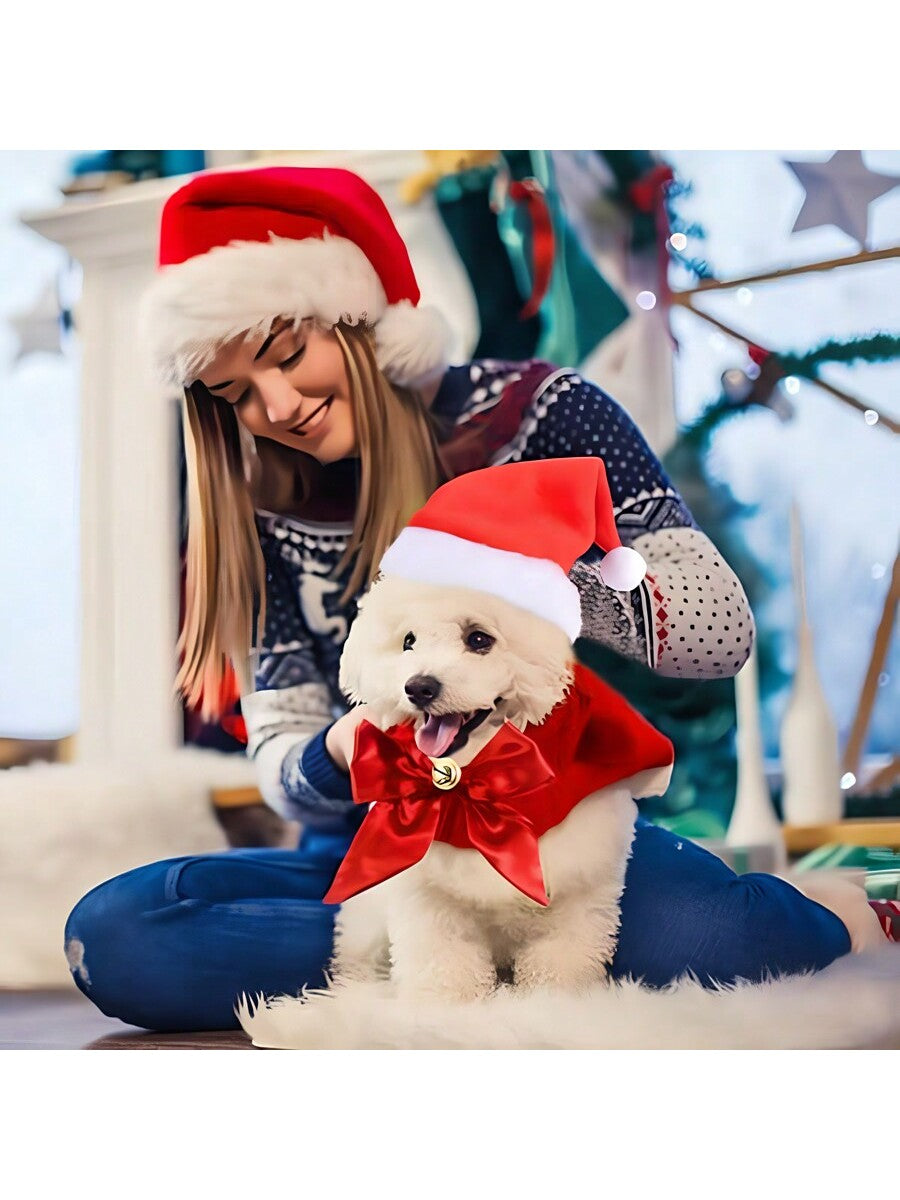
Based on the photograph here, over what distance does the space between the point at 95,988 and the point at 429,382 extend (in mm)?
912

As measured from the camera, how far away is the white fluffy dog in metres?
1.38

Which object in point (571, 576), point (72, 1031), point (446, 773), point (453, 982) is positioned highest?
point (571, 576)

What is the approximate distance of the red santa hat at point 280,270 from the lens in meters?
1.51

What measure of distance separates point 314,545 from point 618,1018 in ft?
2.37

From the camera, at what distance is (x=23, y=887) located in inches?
61.8

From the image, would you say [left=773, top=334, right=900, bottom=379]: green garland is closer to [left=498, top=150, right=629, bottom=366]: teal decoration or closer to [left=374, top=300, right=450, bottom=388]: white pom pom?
[left=498, top=150, right=629, bottom=366]: teal decoration

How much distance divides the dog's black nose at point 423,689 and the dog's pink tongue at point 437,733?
2.3 inches

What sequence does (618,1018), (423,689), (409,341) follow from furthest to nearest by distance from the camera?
1. (409,341)
2. (618,1018)
3. (423,689)

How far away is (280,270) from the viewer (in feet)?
4.97

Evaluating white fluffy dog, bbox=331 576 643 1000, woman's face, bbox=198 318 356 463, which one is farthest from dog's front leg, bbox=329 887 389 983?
woman's face, bbox=198 318 356 463

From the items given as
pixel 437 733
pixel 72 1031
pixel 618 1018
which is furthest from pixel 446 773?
pixel 72 1031

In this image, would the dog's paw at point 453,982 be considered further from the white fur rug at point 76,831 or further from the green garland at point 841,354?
the green garland at point 841,354

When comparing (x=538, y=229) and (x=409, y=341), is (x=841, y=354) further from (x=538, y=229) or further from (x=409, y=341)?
(x=409, y=341)

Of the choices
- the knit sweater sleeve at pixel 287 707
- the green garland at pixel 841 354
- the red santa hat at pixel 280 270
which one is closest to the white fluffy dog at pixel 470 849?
the knit sweater sleeve at pixel 287 707
